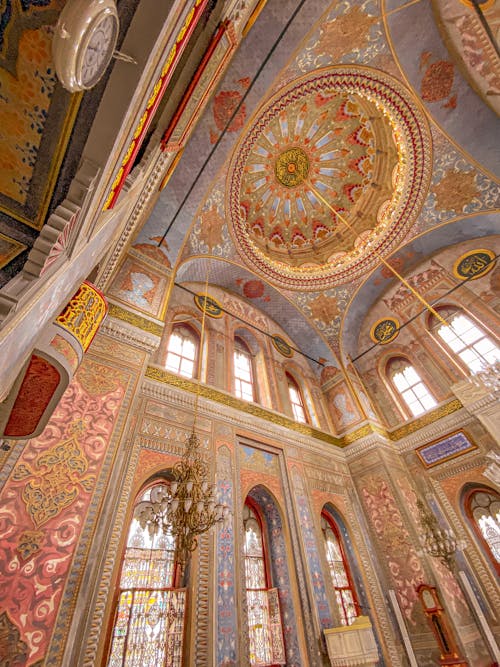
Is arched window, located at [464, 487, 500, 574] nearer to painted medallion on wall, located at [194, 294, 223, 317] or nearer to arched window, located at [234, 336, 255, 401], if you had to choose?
arched window, located at [234, 336, 255, 401]

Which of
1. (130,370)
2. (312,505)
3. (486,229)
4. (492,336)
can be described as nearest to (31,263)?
(130,370)

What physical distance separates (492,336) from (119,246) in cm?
867

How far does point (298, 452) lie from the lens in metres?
6.95

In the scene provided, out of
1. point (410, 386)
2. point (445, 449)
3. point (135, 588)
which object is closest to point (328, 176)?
point (410, 386)

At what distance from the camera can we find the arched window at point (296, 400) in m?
8.28

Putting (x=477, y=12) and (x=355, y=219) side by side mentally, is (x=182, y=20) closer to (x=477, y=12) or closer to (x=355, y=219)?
(x=477, y=12)

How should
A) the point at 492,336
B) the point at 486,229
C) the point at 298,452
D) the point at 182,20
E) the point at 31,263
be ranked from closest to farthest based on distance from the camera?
the point at 31,263 → the point at 182,20 → the point at 298,452 → the point at 492,336 → the point at 486,229

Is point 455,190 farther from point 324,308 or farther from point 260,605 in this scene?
point 260,605

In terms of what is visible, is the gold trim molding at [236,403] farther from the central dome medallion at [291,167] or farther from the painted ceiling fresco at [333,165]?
the central dome medallion at [291,167]

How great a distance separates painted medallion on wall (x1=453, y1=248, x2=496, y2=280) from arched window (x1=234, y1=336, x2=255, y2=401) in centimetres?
634

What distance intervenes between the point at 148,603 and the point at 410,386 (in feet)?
26.3

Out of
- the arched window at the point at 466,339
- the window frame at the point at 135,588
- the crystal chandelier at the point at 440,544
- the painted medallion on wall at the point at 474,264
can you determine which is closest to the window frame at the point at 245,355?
the window frame at the point at 135,588

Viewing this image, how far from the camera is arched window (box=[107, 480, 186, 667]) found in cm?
328

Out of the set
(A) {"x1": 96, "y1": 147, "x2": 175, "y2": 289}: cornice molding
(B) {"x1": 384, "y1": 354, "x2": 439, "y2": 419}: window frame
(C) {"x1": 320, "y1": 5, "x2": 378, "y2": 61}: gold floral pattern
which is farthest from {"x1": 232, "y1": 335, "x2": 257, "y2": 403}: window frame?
(C) {"x1": 320, "y1": 5, "x2": 378, "y2": 61}: gold floral pattern
